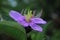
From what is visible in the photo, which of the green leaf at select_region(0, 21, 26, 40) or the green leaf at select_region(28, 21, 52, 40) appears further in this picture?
the green leaf at select_region(28, 21, 52, 40)

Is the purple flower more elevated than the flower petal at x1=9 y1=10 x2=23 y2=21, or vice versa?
the flower petal at x1=9 y1=10 x2=23 y2=21

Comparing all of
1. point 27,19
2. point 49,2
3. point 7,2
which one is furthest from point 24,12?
point 49,2

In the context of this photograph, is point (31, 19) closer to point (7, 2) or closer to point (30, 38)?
point (30, 38)

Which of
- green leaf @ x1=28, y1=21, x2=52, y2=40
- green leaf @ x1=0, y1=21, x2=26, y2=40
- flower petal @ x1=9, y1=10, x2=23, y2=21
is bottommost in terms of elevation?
green leaf @ x1=28, y1=21, x2=52, y2=40

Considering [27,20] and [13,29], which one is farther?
[27,20]
